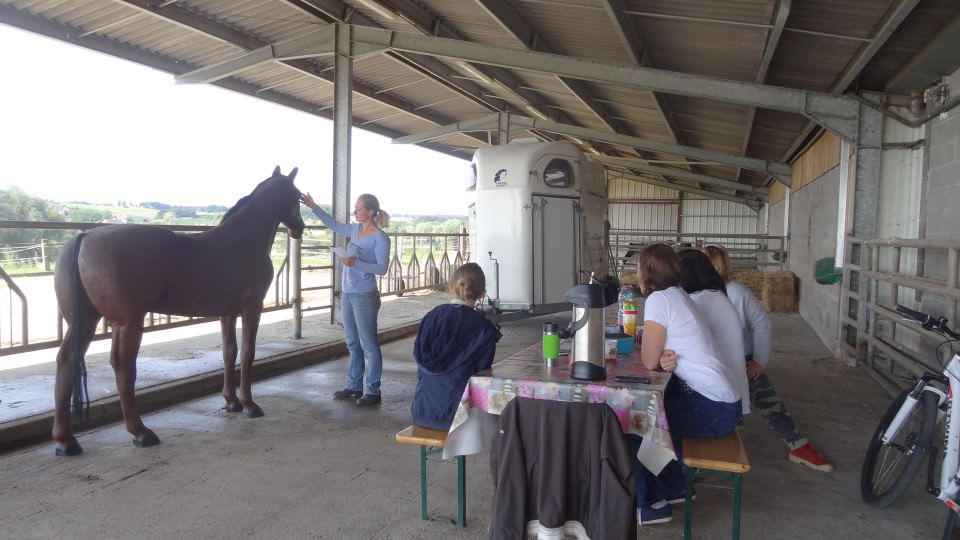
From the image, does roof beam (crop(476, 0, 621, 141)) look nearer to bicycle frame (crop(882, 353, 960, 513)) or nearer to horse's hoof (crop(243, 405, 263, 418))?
horse's hoof (crop(243, 405, 263, 418))

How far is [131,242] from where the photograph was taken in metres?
4.41

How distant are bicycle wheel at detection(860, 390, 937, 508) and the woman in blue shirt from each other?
3.92 metres

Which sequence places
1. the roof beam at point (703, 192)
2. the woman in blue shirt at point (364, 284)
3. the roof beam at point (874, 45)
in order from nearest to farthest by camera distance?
the roof beam at point (874, 45) < the woman in blue shirt at point (364, 284) < the roof beam at point (703, 192)

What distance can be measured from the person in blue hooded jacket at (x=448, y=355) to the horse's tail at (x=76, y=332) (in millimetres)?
2572

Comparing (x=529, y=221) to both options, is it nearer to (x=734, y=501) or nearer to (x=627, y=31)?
(x=627, y=31)

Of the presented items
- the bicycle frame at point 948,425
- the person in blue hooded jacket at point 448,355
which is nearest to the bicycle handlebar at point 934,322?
the bicycle frame at point 948,425

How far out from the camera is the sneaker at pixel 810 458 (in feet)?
13.8

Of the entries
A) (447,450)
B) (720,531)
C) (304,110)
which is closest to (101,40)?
(304,110)

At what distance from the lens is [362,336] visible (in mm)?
5660

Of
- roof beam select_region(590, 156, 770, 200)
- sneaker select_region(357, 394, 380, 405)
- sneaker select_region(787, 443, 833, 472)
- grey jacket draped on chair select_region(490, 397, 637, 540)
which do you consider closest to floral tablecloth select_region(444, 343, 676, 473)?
grey jacket draped on chair select_region(490, 397, 637, 540)

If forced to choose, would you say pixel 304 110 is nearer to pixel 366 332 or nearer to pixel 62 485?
pixel 366 332

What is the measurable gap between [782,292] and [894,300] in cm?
683

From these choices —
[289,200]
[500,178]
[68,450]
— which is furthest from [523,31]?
[68,450]

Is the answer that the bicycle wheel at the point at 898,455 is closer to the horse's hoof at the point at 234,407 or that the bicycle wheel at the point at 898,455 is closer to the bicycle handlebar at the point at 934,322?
the bicycle handlebar at the point at 934,322
